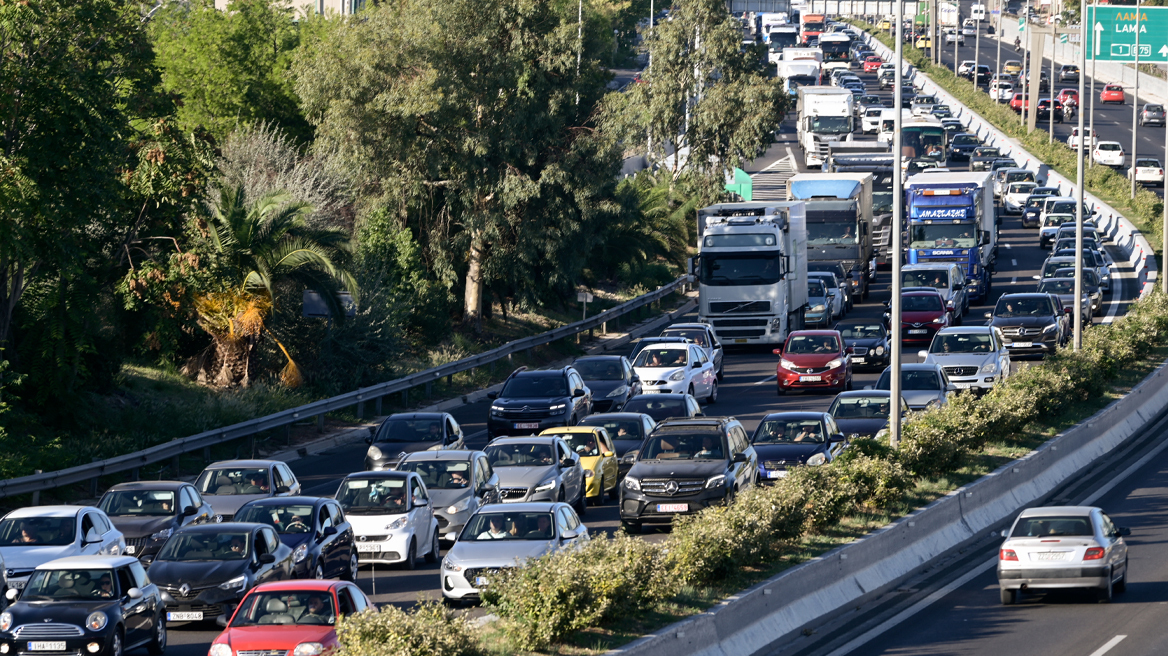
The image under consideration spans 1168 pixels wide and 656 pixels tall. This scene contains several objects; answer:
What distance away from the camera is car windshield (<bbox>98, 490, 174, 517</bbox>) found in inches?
849

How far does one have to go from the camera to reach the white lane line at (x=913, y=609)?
1731 centimetres

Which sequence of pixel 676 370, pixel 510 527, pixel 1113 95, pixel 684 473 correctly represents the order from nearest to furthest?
pixel 510 527, pixel 684 473, pixel 676 370, pixel 1113 95

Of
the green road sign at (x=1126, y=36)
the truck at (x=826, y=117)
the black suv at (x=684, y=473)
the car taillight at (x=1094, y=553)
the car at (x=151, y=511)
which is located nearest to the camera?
the car taillight at (x=1094, y=553)

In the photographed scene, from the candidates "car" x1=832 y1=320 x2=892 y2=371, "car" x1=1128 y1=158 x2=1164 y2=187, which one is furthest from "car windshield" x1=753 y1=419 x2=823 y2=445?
"car" x1=1128 y1=158 x2=1164 y2=187

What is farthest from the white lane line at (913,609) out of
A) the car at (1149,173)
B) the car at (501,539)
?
the car at (1149,173)

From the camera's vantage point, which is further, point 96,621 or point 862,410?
point 862,410

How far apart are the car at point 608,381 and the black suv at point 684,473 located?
914cm

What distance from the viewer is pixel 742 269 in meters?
44.4

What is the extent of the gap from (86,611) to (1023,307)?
31.0 m

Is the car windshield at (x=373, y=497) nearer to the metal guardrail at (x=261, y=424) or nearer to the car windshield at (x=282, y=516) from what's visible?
the car windshield at (x=282, y=516)

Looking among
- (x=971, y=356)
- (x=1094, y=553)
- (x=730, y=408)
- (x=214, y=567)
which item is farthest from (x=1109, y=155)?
(x=214, y=567)

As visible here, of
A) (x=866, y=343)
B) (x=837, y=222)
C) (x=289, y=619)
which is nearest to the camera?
(x=289, y=619)

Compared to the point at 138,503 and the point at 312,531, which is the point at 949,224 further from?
the point at 312,531

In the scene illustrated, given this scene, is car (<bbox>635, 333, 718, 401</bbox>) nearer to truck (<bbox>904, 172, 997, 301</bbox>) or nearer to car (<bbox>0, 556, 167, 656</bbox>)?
truck (<bbox>904, 172, 997, 301</bbox>)
